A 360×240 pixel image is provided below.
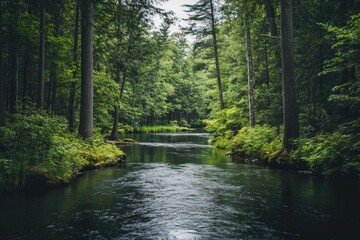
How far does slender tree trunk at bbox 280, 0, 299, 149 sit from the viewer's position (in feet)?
42.9

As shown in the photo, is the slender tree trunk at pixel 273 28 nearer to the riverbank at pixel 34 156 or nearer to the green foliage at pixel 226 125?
the green foliage at pixel 226 125

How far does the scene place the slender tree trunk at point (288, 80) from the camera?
13.1 m

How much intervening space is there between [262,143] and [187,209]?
33.7 feet

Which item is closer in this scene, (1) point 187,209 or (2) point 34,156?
(1) point 187,209

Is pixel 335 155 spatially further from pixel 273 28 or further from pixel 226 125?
pixel 226 125

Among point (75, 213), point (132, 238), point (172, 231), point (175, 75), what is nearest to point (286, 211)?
point (172, 231)

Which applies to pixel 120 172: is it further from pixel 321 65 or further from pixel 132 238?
pixel 321 65

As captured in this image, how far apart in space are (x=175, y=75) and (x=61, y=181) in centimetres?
5651

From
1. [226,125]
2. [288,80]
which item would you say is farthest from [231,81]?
[288,80]

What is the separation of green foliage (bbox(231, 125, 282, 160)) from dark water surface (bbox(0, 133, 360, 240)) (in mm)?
4147

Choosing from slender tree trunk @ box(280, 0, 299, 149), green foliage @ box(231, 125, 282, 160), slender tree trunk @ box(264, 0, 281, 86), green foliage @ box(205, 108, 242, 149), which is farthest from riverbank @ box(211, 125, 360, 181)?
green foliage @ box(205, 108, 242, 149)

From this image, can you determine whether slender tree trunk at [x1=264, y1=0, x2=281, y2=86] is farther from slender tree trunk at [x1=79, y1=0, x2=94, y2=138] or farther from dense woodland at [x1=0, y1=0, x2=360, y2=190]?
slender tree trunk at [x1=79, y1=0, x2=94, y2=138]

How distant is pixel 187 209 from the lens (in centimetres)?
700

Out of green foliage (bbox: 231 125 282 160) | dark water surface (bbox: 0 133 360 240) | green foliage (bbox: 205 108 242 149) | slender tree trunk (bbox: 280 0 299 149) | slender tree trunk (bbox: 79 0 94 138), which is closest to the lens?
dark water surface (bbox: 0 133 360 240)
